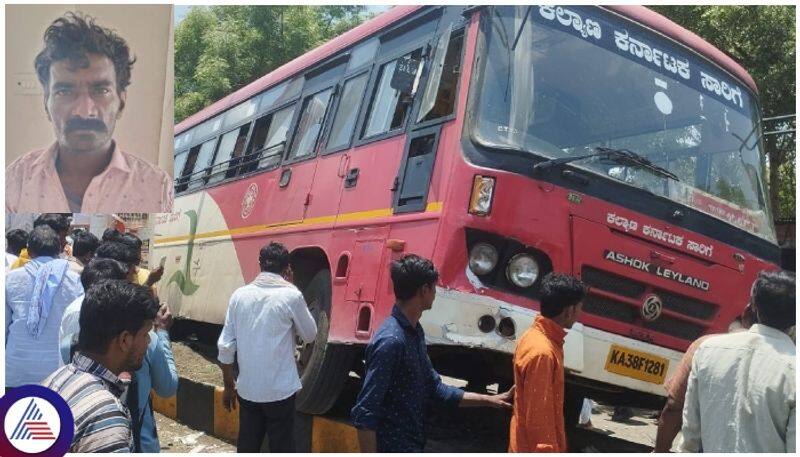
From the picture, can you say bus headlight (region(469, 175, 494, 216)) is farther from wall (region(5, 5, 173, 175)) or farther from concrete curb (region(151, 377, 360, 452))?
wall (region(5, 5, 173, 175))

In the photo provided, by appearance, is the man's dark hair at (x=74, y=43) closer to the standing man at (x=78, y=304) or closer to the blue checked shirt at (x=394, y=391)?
the standing man at (x=78, y=304)

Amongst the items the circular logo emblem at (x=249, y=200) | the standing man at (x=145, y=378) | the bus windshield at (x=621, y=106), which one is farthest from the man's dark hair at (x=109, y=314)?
the circular logo emblem at (x=249, y=200)

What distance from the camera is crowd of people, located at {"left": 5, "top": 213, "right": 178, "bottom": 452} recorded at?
2066 mm

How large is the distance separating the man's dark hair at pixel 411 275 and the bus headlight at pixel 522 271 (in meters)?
1.23

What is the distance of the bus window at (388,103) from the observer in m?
5.05

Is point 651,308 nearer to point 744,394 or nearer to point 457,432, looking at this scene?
point 744,394

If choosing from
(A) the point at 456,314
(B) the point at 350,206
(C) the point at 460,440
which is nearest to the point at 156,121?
(B) the point at 350,206

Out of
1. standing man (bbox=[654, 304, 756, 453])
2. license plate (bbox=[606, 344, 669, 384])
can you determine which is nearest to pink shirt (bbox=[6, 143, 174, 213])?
license plate (bbox=[606, 344, 669, 384])

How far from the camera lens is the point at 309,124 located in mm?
6324

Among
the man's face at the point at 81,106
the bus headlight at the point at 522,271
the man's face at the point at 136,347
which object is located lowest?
the man's face at the point at 136,347

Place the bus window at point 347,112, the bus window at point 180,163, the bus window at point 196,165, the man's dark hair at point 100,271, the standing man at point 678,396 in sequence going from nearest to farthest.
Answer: the standing man at point 678,396
the man's dark hair at point 100,271
the bus window at point 347,112
the bus window at point 196,165
the bus window at point 180,163

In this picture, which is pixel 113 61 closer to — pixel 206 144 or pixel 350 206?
pixel 350 206

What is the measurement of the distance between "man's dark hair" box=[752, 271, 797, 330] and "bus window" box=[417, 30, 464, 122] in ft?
7.19

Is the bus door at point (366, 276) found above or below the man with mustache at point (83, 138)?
below
